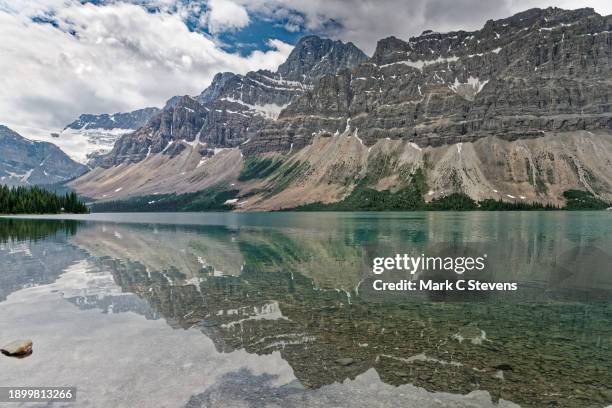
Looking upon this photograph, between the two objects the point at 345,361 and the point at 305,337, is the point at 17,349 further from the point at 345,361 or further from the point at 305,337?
the point at 345,361

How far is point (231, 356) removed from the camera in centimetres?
2238

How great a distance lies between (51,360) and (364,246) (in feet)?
198

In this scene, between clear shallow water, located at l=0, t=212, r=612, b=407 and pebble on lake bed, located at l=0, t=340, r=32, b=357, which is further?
pebble on lake bed, located at l=0, t=340, r=32, b=357

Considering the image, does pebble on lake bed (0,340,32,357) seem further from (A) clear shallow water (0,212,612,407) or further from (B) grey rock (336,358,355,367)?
(B) grey rock (336,358,355,367)

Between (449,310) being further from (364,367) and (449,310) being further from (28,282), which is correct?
(28,282)

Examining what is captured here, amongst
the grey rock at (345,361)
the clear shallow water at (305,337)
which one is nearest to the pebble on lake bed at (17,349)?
the clear shallow water at (305,337)

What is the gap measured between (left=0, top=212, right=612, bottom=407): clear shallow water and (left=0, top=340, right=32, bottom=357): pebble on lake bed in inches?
23.6

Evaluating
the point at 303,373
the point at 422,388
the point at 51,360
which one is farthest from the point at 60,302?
the point at 422,388

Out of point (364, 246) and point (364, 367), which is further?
point (364, 246)

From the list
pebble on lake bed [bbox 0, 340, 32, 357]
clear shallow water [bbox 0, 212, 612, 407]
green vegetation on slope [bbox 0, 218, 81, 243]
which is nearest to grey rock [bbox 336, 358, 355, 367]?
clear shallow water [bbox 0, 212, 612, 407]

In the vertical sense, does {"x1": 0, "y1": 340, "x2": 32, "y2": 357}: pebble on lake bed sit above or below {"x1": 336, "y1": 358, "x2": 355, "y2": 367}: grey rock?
above

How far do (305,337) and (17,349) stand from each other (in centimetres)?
1589

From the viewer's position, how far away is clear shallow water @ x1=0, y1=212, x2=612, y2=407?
1814cm

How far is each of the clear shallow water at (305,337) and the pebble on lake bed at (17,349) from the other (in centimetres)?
60
